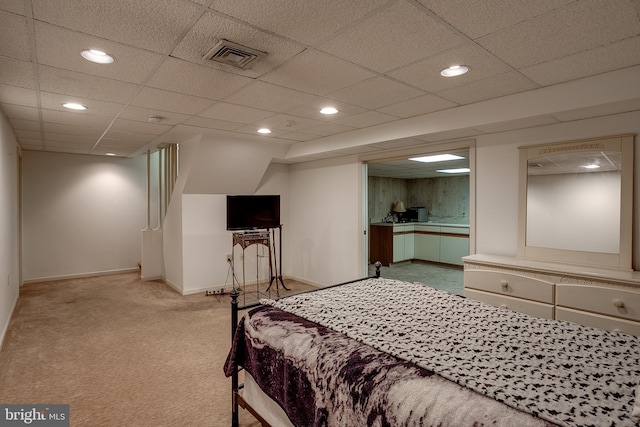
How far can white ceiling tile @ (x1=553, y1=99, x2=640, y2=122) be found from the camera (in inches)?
98.3

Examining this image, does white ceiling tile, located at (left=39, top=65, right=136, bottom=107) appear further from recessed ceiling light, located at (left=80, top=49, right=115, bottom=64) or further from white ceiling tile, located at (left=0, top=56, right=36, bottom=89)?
recessed ceiling light, located at (left=80, top=49, right=115, bottom=64)

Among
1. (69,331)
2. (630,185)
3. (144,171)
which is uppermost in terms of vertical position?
(144,171)

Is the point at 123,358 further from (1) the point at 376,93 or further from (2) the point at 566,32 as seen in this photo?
(2) the point at 566,32

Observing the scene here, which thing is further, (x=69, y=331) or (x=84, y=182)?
(x=84, y=182)

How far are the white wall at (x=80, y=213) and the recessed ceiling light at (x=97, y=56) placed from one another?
5.14 m

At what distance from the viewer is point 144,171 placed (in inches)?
277

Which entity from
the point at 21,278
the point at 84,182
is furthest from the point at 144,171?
the point at 21,278

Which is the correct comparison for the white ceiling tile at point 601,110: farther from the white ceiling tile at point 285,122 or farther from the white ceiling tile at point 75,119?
the white ceiling tile at point 75,119

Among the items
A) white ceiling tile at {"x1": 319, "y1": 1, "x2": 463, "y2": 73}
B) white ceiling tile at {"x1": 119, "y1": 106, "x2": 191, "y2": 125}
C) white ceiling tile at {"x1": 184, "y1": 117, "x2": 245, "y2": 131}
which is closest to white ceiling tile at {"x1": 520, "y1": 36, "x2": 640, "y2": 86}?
white ceiling tile at {"x1": 319, "y1": 1, "x2": 463, "y2": 73}

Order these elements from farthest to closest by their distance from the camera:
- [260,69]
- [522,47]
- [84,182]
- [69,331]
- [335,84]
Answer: [84,182] < [69,331] < [335,84] < [260,69] < [522,47]

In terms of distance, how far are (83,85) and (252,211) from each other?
9.78ft

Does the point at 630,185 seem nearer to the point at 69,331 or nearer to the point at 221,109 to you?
the point at 221,109

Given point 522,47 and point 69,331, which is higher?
point 522,47

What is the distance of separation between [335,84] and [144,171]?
18.8 feet
